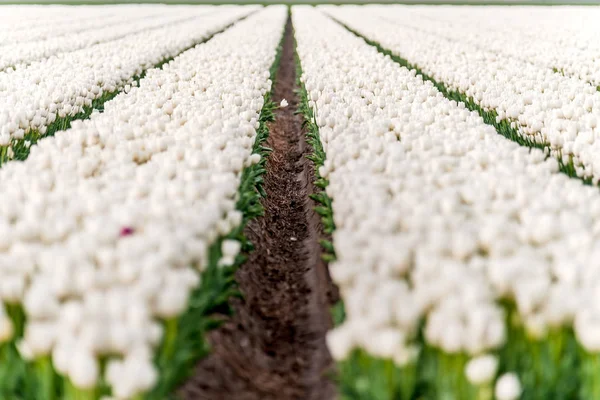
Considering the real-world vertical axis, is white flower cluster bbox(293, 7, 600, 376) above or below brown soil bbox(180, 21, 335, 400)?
above

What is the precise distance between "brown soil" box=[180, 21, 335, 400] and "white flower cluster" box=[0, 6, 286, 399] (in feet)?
2.33

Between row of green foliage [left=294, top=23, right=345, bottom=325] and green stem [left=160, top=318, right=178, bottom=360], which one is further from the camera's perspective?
row of green foliage [left=294, top=23, right=345, bottom=325]

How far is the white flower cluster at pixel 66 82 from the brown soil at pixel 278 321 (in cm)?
310

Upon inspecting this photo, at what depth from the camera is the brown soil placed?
369cm

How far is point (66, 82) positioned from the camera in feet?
31.7

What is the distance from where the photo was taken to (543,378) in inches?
115

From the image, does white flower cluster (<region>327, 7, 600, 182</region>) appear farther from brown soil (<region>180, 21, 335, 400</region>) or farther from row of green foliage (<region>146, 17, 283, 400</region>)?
row of green foliage (<region>146, 17, 283, 400</region>)

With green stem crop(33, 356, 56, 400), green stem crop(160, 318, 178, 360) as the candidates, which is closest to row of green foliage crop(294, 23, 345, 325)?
green stem crop(160, 318, 178, 360)

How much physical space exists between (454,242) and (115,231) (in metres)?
2.03

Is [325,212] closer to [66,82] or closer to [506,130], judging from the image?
[506,130]

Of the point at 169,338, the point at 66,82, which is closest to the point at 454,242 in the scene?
the point at 169,338

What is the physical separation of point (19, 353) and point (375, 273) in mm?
1985

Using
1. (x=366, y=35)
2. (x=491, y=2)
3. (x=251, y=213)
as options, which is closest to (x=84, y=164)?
(x=251, y=213)

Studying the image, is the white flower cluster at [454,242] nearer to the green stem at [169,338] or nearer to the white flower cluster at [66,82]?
the green stem at [169,338]
